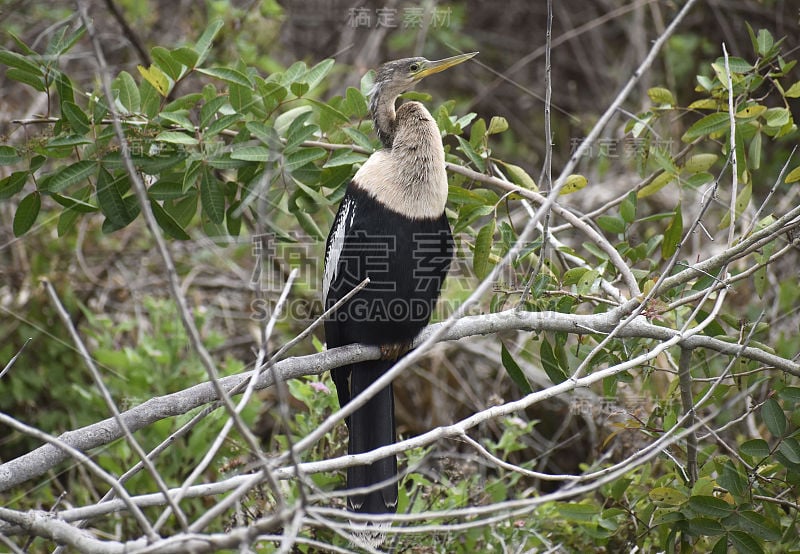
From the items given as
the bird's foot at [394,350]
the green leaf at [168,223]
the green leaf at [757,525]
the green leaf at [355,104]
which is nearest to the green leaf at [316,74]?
the green leaf at [355,104]

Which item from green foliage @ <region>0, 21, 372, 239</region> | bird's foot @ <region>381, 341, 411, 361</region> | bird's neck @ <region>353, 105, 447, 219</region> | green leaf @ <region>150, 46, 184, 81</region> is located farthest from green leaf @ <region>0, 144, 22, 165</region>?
bird's foot @ <region>381, 341, 411, 361</region>

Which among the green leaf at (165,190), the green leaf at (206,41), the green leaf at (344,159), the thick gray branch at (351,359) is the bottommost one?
the thick gray branch at (351,359)

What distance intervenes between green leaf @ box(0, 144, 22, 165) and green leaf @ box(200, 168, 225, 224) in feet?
1.75

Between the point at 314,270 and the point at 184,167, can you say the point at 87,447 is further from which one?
the point at 314,270

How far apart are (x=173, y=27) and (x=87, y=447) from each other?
4.18 meters

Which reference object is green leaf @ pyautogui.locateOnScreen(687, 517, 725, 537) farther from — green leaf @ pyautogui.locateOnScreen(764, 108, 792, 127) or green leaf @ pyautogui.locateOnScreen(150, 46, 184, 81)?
green leaf @ pyautogui.locateOnScreen(150, 46, 184, 81)

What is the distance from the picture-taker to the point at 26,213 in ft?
7.88

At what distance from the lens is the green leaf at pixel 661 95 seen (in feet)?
8.70

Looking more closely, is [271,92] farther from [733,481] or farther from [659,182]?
[733,481]

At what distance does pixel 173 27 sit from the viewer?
5.30m

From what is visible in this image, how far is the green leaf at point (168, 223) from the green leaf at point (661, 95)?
1610 millimetres

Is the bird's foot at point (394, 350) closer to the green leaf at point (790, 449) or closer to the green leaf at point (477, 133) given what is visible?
the green leaf at point (477, 133)

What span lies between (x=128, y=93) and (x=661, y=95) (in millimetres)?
1749

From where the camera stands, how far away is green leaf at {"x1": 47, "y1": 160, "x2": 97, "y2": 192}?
7.57 feet
